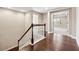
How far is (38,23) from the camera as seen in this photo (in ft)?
4.99

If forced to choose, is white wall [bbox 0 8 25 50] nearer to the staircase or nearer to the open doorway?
the staircase

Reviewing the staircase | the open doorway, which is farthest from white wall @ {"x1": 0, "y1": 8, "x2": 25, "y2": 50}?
the open doorway

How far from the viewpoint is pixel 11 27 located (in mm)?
1671

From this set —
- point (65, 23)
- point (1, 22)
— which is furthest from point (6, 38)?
point (65, 23)

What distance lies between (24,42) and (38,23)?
48 centimetres

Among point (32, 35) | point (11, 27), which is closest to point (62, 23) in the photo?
point (32, 35)

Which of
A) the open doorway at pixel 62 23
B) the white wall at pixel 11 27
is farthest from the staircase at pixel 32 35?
the open doorway at pixel 62 23

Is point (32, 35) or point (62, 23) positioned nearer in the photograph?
point (62, 23)

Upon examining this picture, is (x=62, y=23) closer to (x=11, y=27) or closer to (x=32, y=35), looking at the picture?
(x=32, y=35)

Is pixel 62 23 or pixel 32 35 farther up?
pixel 62 23

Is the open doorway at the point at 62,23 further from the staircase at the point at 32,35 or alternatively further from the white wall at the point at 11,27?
the white wall at the point at 11,27

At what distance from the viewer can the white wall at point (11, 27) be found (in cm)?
145
